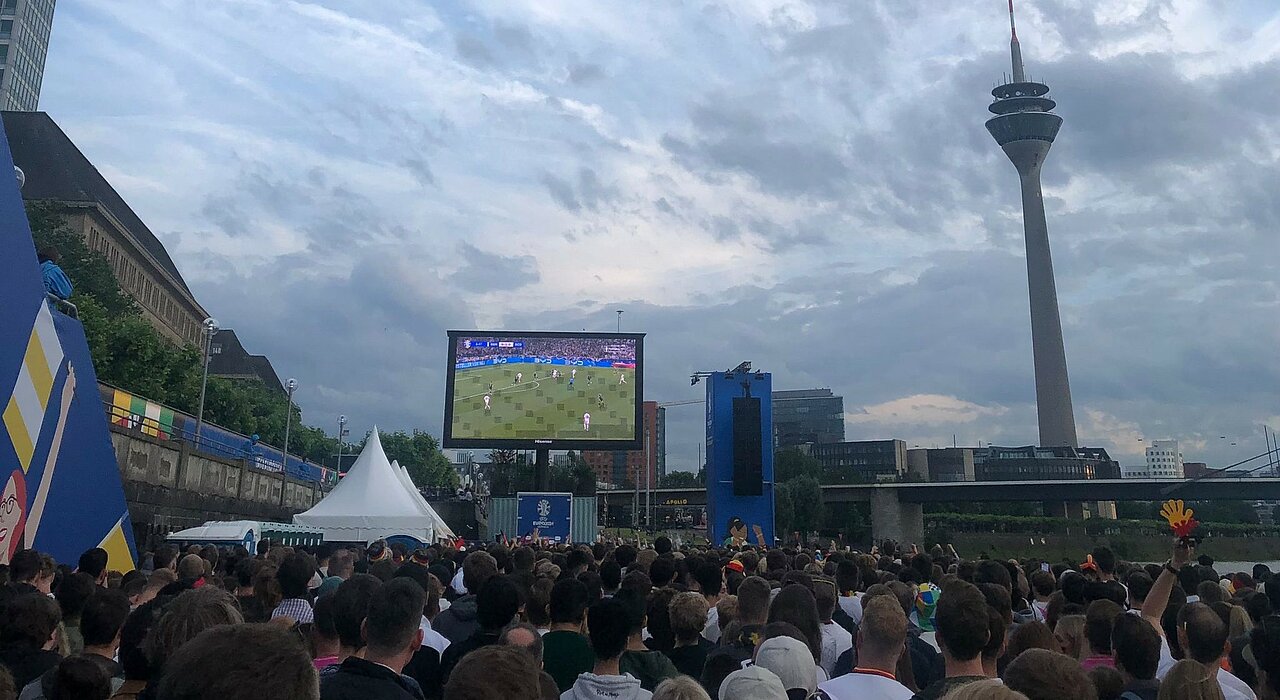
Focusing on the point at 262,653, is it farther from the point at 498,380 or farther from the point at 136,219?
the point at 136,219

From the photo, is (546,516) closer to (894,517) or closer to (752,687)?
(752,687)

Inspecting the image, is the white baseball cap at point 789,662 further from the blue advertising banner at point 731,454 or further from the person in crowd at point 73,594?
the blue advertising banner at point 731,454

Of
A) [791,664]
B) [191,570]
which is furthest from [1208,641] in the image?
[191,570]

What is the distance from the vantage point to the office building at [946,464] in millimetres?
137000

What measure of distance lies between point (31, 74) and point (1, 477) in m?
113

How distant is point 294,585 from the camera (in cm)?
607

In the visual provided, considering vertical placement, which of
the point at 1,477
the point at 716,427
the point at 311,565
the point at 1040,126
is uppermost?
the point at 1040,126

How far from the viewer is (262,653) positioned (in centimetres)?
192

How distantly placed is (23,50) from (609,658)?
11883 cm

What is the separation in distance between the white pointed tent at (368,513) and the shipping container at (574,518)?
475 inches

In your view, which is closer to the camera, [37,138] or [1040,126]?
[37,138]

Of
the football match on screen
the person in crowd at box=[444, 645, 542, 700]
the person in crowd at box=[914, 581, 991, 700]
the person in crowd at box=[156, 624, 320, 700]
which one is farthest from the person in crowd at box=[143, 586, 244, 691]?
the football match on screen

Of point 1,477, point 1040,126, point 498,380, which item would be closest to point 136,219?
point 498,380

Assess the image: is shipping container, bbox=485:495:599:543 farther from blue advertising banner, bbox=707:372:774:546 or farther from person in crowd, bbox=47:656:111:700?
person in crowd, bbox=47:656:111:700
